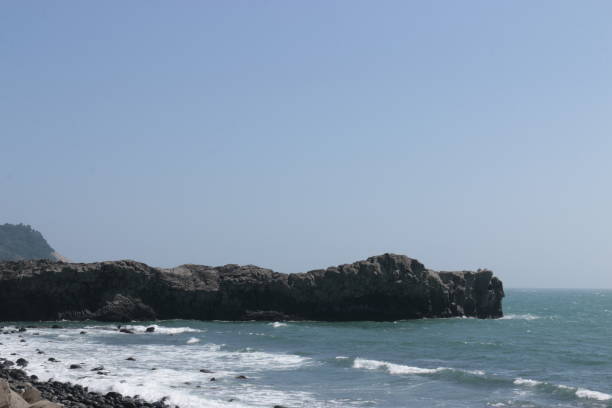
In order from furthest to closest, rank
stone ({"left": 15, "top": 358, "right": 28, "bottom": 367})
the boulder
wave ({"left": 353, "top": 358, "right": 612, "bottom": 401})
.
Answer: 1. stone ({"left": 15, "top": 358, "right": 28, "bottom": 367})
2. wave ({"left": 353, "top": 358, "right": 612, "bottom": 401})
3. the boulder

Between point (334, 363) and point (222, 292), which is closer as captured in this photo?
point (334, 363)

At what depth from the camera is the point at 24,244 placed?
185 meters

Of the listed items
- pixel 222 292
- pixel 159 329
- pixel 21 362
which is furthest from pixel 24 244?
pixel 21 362

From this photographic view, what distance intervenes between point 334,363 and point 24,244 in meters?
171

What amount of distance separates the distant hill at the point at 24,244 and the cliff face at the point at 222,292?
119m

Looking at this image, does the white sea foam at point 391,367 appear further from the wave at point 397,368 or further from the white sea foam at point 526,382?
the white sea foam at point 526,382

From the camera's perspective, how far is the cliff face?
6003 cm

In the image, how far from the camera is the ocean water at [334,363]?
2625 centimetres

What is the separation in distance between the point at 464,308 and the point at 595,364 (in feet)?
111

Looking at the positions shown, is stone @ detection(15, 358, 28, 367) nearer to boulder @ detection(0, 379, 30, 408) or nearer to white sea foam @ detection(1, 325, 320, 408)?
white sea foam @ detection(1, 325, 320, 408)

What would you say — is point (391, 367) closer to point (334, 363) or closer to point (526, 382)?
point (334, 363)

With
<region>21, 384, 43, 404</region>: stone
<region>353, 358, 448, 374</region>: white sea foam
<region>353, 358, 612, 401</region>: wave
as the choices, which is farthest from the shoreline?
<region>353, 358, 612, 401</region>: wave

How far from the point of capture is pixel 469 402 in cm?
2545

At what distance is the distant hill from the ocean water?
132361mm
